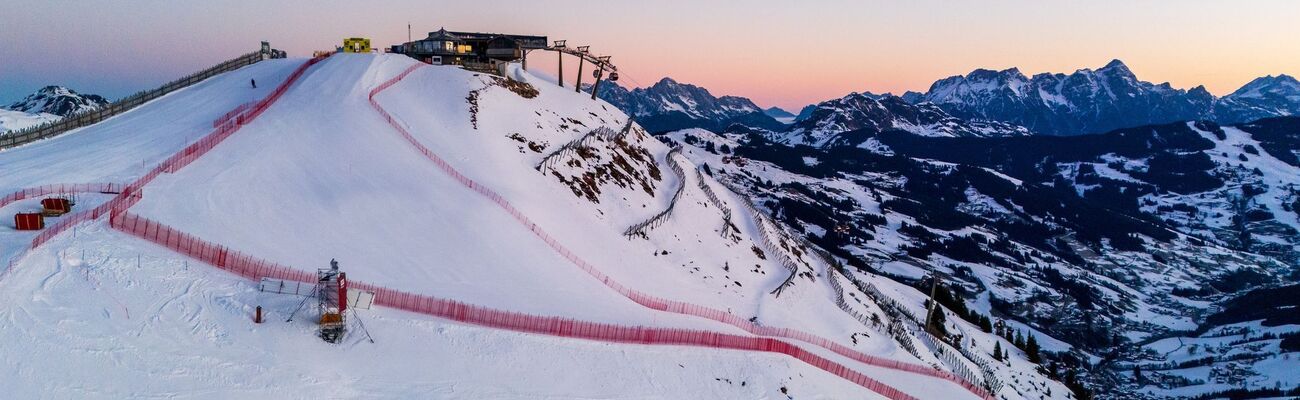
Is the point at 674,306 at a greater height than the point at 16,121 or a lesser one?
greater

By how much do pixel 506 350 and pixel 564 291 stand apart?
9.42 m

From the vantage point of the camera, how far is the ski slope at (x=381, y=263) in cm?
2259

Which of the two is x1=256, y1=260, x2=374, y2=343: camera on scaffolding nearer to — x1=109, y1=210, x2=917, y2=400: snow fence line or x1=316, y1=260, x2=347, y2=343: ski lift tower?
x1=316, y1=260, x2=347, y2=343: ski lift tower

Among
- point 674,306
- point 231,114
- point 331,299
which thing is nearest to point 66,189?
point 331,299

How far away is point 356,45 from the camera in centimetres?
7925

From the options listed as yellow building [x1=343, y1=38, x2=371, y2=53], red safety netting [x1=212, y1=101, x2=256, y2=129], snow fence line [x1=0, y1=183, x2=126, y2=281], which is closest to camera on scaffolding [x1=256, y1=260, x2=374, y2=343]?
snow fence line [x1=0, y1=183, x2=126, y2=281]

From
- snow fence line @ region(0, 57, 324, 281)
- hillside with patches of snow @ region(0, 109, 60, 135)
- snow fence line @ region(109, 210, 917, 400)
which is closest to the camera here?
snow fence line @ region(0, 57, 324, 281)

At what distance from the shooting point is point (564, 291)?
36312mm

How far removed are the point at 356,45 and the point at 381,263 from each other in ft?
179

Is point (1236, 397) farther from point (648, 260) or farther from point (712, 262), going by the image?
point (648, 260)

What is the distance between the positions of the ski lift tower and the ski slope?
0.65 metres

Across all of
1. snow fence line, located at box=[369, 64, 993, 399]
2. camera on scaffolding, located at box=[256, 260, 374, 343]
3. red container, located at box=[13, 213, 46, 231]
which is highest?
red container, located at box=[13, 213, 46, 231]

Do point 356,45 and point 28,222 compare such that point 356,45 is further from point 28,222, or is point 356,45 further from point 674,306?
point 674,306

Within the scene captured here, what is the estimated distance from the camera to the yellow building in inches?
3113
